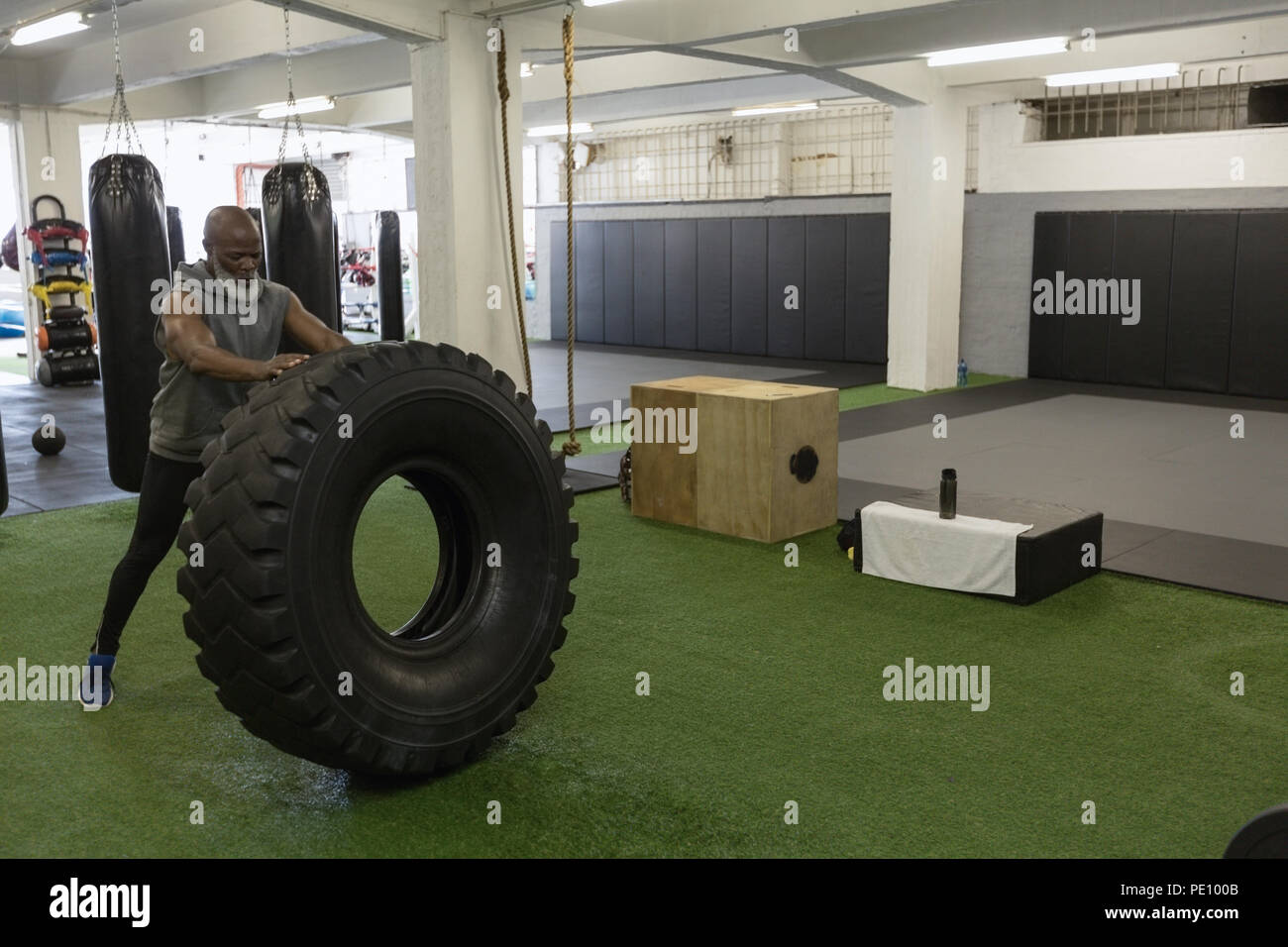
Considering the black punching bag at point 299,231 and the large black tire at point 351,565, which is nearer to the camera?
the large black tire at point 351,565

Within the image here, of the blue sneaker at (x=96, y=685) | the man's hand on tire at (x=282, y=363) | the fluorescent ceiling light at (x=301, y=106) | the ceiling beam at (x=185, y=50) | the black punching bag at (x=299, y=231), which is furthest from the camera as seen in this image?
the fluorescent ceiling light at (x=301, y=106)

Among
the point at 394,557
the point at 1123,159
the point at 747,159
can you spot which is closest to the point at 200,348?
the point at 394,557

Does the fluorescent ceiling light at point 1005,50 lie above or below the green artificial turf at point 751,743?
above

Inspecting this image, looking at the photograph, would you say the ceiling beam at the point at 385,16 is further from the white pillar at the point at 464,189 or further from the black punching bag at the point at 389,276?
the black punching bag at the point at 389,276

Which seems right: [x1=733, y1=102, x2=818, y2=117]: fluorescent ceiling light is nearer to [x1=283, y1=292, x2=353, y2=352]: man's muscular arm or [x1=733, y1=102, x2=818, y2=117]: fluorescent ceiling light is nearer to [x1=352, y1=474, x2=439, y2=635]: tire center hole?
[x1=352, y1=474, x2=439, y2=635]: tire center hole

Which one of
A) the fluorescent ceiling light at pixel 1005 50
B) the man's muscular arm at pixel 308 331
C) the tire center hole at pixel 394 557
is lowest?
the tire center hole at pixel 394 557

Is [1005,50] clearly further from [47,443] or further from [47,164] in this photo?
[47,164]

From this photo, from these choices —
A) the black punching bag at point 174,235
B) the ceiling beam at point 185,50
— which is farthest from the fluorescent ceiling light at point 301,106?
the black punching bag at point 174,235

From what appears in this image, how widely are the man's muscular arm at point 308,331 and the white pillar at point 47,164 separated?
391 inches

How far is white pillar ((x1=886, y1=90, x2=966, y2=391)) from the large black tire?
8462 mm

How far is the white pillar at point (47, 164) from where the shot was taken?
475 inches

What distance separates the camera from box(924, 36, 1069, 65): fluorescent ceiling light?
8.20 m

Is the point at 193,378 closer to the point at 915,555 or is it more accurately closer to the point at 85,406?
the point at 915,555

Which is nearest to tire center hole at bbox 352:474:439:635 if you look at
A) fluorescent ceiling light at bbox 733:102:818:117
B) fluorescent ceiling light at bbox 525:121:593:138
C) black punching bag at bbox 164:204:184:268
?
black punching bag at bbox 164:204:184:268
